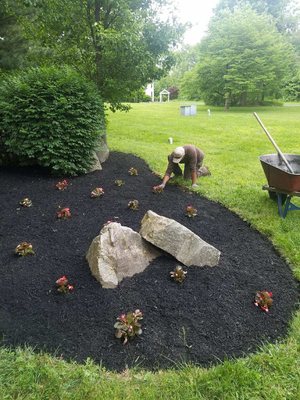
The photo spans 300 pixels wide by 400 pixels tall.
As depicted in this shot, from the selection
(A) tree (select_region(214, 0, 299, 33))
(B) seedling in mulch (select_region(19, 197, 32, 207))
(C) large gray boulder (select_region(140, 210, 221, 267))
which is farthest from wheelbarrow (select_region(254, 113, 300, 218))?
(A) tree (select_region(214, 0, 299, 33))

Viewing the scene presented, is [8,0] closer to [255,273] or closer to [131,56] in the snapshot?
[131,56]

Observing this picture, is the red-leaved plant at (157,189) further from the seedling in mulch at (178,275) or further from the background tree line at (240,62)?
the background tree line at (240,62)

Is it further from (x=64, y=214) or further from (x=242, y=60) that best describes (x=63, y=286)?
(x=242, y=60)

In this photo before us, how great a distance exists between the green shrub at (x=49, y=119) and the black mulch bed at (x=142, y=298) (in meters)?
1.49

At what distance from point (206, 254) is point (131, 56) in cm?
489

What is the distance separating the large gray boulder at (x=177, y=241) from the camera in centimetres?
323

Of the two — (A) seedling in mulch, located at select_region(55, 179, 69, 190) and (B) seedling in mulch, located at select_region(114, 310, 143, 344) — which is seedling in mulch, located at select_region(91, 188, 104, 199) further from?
(B) seedling in mulch, located at select_region(114, 310, 143, 344)

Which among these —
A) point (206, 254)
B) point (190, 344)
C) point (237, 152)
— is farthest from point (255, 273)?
point (237, 152)

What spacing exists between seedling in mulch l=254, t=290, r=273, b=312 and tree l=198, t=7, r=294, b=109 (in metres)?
21.2

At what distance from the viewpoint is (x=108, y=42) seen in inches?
247

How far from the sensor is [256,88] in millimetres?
22188

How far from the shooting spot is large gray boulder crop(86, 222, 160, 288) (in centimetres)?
304

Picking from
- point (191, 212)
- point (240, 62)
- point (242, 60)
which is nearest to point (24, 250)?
point (191, 212)

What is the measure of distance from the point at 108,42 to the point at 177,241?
4818 mm
